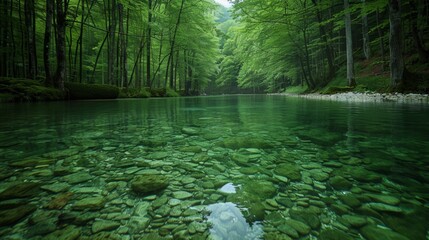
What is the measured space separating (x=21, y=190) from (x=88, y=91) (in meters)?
10.1

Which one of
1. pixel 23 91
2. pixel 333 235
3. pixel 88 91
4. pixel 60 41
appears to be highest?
pixel 60 41

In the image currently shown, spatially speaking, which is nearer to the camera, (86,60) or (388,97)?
(388,97)

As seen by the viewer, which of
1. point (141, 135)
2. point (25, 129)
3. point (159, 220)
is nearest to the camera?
point (159, 220)

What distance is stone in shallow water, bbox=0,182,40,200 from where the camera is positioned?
0.99 meters

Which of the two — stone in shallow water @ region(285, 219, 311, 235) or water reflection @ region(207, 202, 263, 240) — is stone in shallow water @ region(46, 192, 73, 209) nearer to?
water reflection @ region(207, 202, 263, 240)

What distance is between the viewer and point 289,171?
4.38ft

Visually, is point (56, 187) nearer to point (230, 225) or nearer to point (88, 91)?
point (230, 225)

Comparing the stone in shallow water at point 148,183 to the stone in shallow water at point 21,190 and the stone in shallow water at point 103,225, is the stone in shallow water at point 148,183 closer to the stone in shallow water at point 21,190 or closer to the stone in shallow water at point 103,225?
the stone in shallow water at point 103,225

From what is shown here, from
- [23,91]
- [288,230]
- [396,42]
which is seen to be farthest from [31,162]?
[396,42]

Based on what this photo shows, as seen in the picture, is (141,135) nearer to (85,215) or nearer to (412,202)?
(85,215)

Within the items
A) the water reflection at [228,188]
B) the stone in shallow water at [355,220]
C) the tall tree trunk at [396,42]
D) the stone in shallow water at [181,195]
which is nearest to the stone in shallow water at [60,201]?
the stone in shallow water at [181,195]

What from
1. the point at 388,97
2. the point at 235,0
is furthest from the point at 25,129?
the point at 235,0

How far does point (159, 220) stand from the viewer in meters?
Answer: 0.84

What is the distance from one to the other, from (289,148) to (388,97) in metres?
6.77
